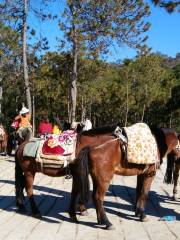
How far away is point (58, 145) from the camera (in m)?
7.42

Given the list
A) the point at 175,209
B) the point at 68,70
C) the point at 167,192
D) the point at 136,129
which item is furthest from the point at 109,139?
the point at 68,70

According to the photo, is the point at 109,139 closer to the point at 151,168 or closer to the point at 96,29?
the point at 151,168

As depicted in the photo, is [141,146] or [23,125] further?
[23,125]

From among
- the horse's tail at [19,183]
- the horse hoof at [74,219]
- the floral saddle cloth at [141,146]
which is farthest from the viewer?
the horse's tail at [19,183]

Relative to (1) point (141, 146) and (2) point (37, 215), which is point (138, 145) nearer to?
(1) point (141, 146)

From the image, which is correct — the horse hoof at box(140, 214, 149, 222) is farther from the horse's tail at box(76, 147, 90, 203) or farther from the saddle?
the horse's tail at box(76, 147, 90, 203)

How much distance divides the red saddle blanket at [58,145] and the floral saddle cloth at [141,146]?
959mm

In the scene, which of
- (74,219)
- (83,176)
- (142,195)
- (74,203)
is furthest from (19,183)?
(142,195)

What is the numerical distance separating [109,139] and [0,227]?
6.78ft

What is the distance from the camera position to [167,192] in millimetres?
9898

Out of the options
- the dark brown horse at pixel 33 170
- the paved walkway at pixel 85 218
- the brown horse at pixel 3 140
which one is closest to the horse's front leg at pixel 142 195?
the paved walkway at pixel 85 218

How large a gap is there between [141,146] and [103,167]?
739 millimetres

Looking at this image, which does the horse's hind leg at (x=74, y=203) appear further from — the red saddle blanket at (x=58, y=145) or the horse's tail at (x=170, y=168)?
the horse's tail at (x=170, y=168)

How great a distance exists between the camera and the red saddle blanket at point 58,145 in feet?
24.2
